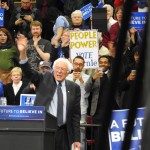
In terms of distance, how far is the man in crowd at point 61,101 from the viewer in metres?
9.65

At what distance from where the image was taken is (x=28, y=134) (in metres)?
8.62

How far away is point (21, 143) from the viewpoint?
8.39 meters

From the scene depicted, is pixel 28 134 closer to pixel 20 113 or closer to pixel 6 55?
pixel 20 113

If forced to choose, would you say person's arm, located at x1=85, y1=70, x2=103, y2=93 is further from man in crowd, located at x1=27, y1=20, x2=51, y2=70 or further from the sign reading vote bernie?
man in crowd, located at x1=27, y1=20, x2=51, y2=70

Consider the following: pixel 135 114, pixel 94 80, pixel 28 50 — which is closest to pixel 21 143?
pixel 94 80

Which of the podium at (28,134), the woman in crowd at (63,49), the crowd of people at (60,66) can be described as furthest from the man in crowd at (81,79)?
the podium at (28,134)

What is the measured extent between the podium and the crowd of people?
0.74m

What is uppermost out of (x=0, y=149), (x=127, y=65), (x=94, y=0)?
(x=94, y=0)

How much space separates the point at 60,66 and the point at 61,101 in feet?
1.82

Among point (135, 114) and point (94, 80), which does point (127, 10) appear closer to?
point (135, 114)

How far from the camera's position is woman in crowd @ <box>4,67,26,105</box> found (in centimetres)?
1155

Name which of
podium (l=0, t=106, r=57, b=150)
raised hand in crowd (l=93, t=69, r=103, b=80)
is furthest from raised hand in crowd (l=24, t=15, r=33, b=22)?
podium (l=0, t=106, r=57, b=150)

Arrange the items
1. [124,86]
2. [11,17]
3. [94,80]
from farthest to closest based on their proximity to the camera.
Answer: [11,17], [94,80], [124,86]

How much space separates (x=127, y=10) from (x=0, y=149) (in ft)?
22.1
